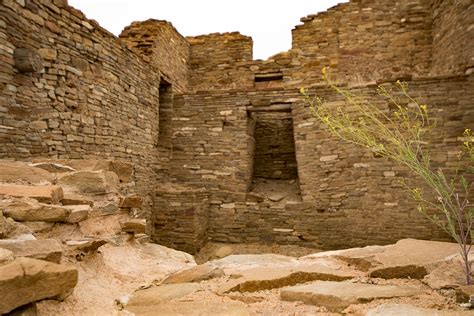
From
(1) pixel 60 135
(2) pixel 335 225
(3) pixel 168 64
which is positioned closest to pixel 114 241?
→ (1) pixel 60 135

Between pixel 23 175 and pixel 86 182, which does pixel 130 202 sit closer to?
pixel 86 182

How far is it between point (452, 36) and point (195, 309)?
813 centimetres

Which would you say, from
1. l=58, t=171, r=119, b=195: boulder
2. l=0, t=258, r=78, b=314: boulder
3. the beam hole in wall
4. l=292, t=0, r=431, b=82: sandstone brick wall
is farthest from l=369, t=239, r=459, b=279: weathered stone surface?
l=292, t=0, r=431, b=82: sandstone brick wall

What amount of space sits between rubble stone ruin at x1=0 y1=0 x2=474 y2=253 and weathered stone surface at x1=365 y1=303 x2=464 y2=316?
11.2 feet

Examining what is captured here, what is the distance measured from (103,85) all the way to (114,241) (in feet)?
12.5

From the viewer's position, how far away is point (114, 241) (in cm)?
241

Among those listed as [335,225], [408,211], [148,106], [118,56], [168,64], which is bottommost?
[335,225]

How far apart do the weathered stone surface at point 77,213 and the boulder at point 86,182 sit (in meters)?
0.39

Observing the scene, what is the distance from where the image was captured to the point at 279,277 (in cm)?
178

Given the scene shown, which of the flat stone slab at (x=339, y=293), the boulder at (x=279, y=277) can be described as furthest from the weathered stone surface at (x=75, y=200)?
the flat stone slab at (x=339, y=293)

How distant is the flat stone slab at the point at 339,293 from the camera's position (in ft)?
4.67

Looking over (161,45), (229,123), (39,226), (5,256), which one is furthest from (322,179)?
(5,256)

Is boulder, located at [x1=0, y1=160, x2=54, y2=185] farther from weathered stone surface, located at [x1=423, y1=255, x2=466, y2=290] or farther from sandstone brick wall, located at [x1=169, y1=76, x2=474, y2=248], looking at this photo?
sandstone brick wall, located at [x1=169, y1=76, x2=474, y2=248]

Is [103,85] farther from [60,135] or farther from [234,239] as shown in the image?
[234,239]
